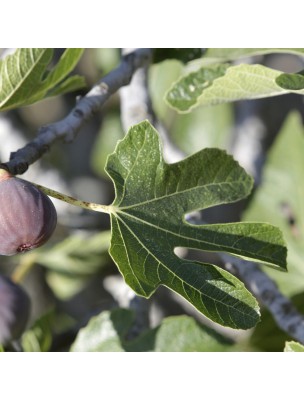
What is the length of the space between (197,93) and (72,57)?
248mm

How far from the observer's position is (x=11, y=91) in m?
1.23

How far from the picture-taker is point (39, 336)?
1652 millimetres

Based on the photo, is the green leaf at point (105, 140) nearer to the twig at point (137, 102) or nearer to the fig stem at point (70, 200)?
the twig at point (137, 102)

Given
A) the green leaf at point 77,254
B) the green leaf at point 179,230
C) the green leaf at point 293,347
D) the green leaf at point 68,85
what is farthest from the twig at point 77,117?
the green leaf at point 77,254

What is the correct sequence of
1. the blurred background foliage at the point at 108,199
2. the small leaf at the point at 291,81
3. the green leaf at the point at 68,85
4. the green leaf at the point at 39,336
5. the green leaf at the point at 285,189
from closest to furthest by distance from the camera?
the small leaf at the point at 291,81 < the green leaf at the point at 68,85 < the green leaf at the point at 39,336 < the blurred background foliage at the point at 108,199 < the green leaf at the point at 285,189

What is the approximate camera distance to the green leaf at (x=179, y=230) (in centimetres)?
105

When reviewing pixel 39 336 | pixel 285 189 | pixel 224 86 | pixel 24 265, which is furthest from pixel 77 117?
pixel 285 189

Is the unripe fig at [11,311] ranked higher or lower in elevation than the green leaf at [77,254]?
higher

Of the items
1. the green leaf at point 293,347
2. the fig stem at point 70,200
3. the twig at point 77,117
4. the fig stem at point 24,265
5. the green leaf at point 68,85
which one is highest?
the green leaf at point 68,85

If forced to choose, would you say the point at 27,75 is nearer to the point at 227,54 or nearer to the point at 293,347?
the point at 227,54

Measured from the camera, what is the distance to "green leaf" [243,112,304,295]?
204cm

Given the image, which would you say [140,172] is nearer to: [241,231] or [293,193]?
[241,231]

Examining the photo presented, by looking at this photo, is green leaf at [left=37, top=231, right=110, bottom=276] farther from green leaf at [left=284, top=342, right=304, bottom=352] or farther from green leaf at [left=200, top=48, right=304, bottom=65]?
green leaf at [left=284, top=342, right=304, bottom=352]

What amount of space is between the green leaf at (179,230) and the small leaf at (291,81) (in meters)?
0.15
